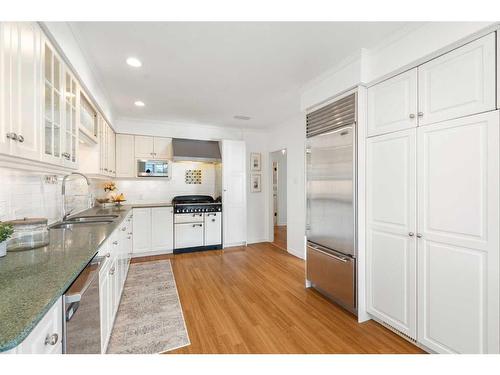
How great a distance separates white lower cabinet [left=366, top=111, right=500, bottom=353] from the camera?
55.3 inches

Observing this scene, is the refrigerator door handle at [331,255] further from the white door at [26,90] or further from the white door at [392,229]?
the white door at [26,90]

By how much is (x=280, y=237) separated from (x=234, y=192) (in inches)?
73.9

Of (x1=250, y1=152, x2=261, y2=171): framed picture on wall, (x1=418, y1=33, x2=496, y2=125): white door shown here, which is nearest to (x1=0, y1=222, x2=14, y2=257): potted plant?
(x1=418, y1=33, x2=496, y2=125): white door

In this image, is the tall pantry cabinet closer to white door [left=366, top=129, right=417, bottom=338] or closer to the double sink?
white door [left=366, top=129, right=417, bottom=338]

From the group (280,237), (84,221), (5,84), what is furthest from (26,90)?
(280,237)

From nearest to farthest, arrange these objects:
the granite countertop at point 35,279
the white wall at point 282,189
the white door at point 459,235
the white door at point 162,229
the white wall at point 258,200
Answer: the granite countertop at point 35,279, the white door at point 459,235, the white door at point 162,229, the white wall at point 258,200, the white wall at point 282,189

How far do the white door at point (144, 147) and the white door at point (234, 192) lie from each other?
1.38m

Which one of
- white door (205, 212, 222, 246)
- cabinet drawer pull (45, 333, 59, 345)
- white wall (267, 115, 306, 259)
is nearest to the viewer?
cabinet drawer pull (45, 333, 59, 345)

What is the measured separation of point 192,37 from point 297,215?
3.20m

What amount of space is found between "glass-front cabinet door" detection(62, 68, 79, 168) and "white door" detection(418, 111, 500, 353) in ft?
8.90

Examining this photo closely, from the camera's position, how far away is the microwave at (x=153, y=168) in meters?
4.36

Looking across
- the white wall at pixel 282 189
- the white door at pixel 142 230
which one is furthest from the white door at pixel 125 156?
the white wall at pixel 282 189

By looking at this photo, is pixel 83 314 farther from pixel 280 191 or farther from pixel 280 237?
pixel 280 191

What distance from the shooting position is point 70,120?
1894 millimetres
